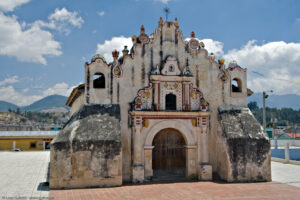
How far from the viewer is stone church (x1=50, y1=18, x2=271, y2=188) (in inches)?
627

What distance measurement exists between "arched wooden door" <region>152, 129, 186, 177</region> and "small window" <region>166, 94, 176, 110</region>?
4.18 feet

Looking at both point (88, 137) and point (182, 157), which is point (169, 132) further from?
point (88, 137)

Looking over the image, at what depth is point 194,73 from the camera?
17.7 meters

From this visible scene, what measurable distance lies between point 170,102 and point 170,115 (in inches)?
36.4

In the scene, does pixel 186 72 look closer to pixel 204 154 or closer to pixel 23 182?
pixel 204 154

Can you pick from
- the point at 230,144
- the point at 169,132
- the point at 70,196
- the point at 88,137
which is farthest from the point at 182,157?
the point at 70,196

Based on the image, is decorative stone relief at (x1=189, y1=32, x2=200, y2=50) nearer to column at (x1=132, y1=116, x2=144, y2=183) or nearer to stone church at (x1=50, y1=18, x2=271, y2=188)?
stone church at (x1=50, y1=18, x2=271, y2=188)

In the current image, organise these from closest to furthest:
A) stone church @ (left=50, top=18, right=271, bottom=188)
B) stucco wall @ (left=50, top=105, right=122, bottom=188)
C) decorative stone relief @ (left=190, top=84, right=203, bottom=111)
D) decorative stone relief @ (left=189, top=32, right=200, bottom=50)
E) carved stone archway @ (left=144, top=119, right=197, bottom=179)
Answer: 1. stucco wall @ (left=50, top=105, right=122, bottom=188)
2. stone church @ (left=50, top=18, right=271, bottom=188)
3. carved stone archway @ (left=144, top=119, right=197, bottom=179)
4. decorative stone relief @ (left=190, top=84, right=203, bottom=111)
5. decorative stone relief @ (left=189, top=32, right=200, bottom=50)

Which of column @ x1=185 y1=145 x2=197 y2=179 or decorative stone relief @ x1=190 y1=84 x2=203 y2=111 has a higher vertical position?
decorative stone relief @ x1=190 y1=84 x2=203 y2=111

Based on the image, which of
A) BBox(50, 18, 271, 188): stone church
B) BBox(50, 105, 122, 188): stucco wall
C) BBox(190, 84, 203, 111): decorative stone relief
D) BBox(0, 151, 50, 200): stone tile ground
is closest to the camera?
BBox(0, 151, 50, 200): stone tile ground

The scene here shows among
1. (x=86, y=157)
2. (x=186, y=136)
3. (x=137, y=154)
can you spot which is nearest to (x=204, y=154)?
(x=186, y=136)

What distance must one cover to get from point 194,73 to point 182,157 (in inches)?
188

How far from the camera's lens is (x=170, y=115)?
656 inches

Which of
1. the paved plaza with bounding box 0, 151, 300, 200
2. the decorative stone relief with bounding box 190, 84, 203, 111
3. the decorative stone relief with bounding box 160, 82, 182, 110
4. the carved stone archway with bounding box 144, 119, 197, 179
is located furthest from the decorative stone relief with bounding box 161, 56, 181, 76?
the paved plaza with bounding box 0, 151, 300, 200
